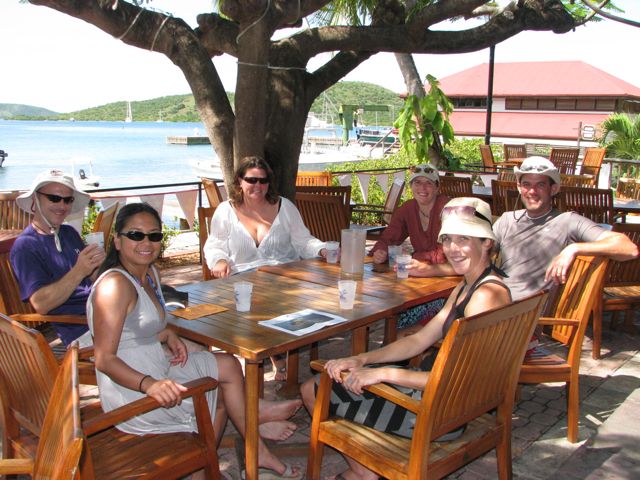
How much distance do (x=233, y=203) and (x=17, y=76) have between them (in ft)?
305

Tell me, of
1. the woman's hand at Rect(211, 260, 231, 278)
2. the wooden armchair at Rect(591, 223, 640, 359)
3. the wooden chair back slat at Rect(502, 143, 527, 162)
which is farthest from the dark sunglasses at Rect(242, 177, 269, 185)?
the wooden chair back slat at Rect(502, 143, 527, 162)

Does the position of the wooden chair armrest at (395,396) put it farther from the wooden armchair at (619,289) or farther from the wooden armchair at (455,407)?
the wooden armchair at (619,289)

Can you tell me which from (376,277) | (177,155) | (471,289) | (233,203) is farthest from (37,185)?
(177,155)

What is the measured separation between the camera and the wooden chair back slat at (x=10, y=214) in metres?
4.95

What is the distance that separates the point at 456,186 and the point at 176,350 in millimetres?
4799

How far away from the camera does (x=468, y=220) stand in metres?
2.58

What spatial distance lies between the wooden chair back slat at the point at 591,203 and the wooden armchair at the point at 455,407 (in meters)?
3.91

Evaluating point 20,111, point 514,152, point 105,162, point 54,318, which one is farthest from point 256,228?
point 20,111

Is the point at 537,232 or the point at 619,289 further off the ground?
the point at 537,232

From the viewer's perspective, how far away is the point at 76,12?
4.45 m

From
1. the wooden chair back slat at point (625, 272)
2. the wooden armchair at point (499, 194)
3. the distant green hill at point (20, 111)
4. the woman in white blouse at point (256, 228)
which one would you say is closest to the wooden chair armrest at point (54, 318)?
the woman in white blouse at point (256, 228)

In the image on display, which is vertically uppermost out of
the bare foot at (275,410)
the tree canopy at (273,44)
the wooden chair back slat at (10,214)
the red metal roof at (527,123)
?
the red metal roof at (527,123)

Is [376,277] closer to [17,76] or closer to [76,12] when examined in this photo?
[76,12]

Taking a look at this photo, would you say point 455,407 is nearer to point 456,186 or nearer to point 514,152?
point 456,186
